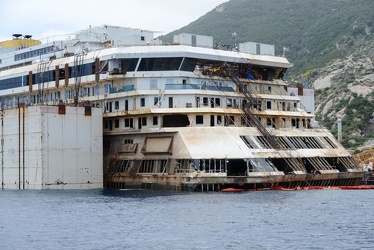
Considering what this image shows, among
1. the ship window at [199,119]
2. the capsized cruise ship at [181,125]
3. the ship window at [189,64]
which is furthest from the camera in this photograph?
the ship window at [189,64]

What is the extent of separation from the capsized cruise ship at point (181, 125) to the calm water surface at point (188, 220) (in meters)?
3.38

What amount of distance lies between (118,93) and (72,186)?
9631mm

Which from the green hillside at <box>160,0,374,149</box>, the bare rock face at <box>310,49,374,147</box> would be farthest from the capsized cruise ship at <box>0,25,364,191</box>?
the bare rock face at <box>310,49,374,147</box>

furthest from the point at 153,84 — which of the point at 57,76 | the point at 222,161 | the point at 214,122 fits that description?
the point at 57,76

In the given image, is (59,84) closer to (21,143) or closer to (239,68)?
(21,143)

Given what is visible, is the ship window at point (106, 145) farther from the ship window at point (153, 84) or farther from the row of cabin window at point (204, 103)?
the ship window at point (153, 84)

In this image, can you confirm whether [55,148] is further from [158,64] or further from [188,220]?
[188,220]

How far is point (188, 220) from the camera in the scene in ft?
162

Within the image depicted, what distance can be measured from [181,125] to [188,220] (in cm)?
2396

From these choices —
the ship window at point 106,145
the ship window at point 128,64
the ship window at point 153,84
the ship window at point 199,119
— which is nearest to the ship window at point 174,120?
the ship window at point 199,119

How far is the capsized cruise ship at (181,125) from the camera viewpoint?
68000 millimetres

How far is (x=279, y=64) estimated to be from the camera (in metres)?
81.1

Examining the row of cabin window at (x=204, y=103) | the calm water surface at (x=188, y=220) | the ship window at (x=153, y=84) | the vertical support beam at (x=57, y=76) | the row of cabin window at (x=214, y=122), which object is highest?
the vertical support beam at (x=57, y=76)

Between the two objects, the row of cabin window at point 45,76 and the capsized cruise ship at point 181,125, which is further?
the row of cabin window at point 45,76
